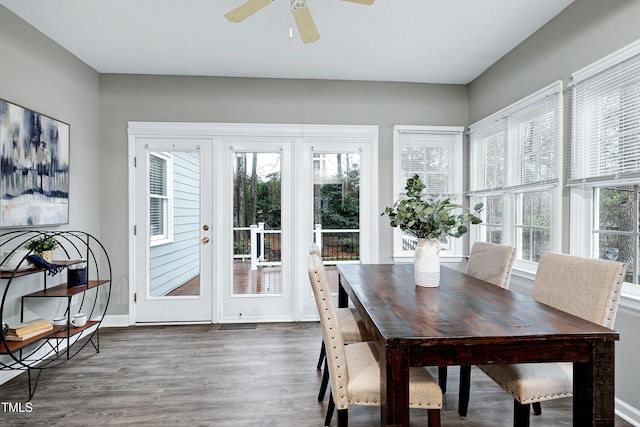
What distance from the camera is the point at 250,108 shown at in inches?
153

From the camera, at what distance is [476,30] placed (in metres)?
2.90

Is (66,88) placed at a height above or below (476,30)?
below

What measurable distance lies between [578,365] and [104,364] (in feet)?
10.3

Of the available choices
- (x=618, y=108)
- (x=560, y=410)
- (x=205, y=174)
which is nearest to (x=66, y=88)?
(x=205, y=174)

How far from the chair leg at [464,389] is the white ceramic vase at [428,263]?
517mm

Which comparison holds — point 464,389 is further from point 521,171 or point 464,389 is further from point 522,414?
point 521,171

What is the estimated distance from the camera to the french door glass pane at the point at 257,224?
12.9 ft

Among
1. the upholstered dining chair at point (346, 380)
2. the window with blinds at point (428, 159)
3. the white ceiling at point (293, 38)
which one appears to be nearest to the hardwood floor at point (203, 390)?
the upholstered dining chair at point (346, 380)

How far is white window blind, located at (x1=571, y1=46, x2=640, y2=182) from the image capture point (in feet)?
6.81

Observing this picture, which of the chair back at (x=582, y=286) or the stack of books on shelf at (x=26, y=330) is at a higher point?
the chair back at (x=582, y=286)

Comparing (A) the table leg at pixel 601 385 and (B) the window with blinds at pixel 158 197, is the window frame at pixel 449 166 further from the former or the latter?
(A) the table leg at pixel 601 385

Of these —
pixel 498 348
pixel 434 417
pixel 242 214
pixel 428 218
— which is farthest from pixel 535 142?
pixel 242 214

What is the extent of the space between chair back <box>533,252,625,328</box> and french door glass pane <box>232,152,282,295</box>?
261cm

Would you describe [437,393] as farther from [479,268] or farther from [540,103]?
[540,103]
